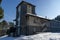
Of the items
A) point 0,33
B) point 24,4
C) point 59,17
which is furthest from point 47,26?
point 0,33

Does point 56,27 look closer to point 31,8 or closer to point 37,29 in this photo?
point 37,29

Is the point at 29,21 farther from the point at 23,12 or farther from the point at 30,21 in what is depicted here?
the point at 23,12

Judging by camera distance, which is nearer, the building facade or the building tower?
the building facade

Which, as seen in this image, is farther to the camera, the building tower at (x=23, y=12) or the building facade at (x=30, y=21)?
the building tower at (x=23, y=12)

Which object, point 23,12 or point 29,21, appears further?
point 23,12

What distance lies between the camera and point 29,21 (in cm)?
2183

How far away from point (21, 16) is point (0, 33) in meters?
10.4

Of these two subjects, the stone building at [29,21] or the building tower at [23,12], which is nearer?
the stone building at [29,21]

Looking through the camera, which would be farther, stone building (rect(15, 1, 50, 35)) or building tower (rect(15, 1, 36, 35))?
building tower (rect(15, 1, 36, 35))

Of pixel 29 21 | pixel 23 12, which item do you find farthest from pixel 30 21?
pixel 23 12

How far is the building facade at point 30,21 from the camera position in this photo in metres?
21.8

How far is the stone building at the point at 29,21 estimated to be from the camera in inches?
856

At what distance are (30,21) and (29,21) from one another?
21 cm

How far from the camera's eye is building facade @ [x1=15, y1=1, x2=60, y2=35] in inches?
857
